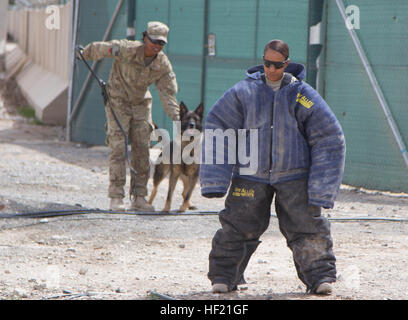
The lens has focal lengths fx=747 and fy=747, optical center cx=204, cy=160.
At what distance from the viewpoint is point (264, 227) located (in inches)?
206

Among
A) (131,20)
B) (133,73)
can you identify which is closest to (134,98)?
(133,73)

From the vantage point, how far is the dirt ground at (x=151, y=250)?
212 inches

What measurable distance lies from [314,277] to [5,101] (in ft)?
57.9

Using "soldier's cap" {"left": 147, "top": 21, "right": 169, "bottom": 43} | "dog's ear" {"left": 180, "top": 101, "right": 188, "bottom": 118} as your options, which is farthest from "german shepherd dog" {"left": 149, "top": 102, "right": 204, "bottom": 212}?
"soldier's cap" {"left": 147, "top": 21, "right": 169, "bottom": 43}

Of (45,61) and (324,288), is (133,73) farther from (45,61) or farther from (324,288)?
(45,61)

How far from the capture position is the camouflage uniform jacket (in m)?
8.16

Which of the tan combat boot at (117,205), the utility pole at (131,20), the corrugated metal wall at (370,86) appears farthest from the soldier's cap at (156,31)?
the utility pole at (131,20)

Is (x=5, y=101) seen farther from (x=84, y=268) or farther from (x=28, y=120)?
(x=84, y=268)

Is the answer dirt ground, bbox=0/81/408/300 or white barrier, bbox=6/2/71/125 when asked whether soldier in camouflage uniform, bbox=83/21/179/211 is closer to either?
dirt ground, bbox=0/81/408/300

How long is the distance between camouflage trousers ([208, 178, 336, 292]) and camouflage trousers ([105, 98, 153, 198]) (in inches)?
133

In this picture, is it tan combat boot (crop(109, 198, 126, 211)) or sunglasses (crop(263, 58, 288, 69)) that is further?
tan combat boot (crop(109, 198, 126, 211))

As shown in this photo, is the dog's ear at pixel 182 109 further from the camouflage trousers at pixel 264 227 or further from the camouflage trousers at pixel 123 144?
the camouflage trousers at pixel 264 227

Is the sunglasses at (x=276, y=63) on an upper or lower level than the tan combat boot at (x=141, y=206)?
upper
